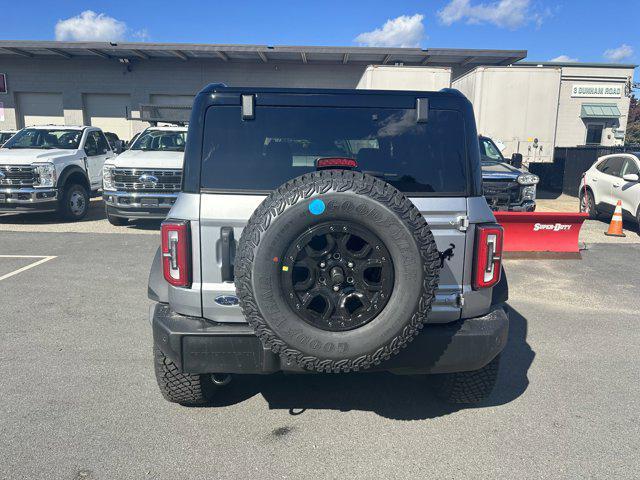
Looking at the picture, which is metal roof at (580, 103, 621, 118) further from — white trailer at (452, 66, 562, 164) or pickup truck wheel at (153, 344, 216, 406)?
pickup truck wheel at (153, 344, 216, 406)

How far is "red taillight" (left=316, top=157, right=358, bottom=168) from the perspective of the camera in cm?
272

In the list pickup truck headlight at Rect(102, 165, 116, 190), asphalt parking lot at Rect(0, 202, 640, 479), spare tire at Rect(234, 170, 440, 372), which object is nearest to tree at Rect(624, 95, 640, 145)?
pickup truck headlight at Rect(102, 165, 116, 190)

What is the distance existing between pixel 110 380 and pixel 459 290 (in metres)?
2.67

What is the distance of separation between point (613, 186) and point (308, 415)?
10.2 metres

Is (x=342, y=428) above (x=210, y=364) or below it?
below

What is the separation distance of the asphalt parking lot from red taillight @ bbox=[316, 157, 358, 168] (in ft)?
5.46

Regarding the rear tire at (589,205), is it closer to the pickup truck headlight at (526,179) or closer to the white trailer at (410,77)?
the pickup truck headlight at (526,179)

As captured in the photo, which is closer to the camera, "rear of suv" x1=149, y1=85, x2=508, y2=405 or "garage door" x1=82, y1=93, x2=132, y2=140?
"rear of suv" x1=149, y1=85, x2=508, y2=405

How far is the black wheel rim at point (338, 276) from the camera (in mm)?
2496

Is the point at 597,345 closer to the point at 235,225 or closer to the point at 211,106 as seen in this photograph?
the point at 235,225

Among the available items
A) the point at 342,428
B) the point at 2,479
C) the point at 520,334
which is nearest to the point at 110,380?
the point at 2,479

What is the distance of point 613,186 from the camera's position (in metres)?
10.8

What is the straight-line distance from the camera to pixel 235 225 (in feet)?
9.13

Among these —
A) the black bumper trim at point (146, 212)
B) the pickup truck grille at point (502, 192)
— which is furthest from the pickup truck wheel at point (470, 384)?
the black bumper trim at point (146, 212)
